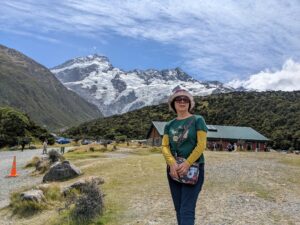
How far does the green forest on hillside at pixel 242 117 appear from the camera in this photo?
355ft

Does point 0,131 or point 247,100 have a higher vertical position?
point 247,100

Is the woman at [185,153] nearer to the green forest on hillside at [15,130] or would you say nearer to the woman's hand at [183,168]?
the woman's hand at [183,168]

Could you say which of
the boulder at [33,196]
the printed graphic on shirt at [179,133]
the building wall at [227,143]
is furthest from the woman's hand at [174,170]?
the building wall at [227,143]

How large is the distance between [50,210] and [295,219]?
281 inches

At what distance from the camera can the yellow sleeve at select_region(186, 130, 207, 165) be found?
708cm

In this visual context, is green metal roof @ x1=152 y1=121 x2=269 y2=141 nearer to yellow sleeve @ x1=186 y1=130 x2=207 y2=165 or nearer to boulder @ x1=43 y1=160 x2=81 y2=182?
boulder @ x1=43 y1=160 x2=81 y2=182

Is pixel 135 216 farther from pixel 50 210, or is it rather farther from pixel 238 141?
pixel 238 141

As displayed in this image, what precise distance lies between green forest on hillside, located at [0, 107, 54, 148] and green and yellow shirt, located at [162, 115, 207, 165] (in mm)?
66537

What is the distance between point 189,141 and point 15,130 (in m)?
74.2

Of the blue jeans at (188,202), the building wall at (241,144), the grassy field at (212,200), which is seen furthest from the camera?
the building wall at (241,144)

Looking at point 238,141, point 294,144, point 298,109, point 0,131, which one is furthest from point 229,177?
point 298,109

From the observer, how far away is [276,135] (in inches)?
4112

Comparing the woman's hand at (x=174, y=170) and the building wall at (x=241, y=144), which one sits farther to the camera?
the building wall at (x=241, y=144)

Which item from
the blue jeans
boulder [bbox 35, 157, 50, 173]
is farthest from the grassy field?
boulder [bbox 35, 157, 50, 173]
